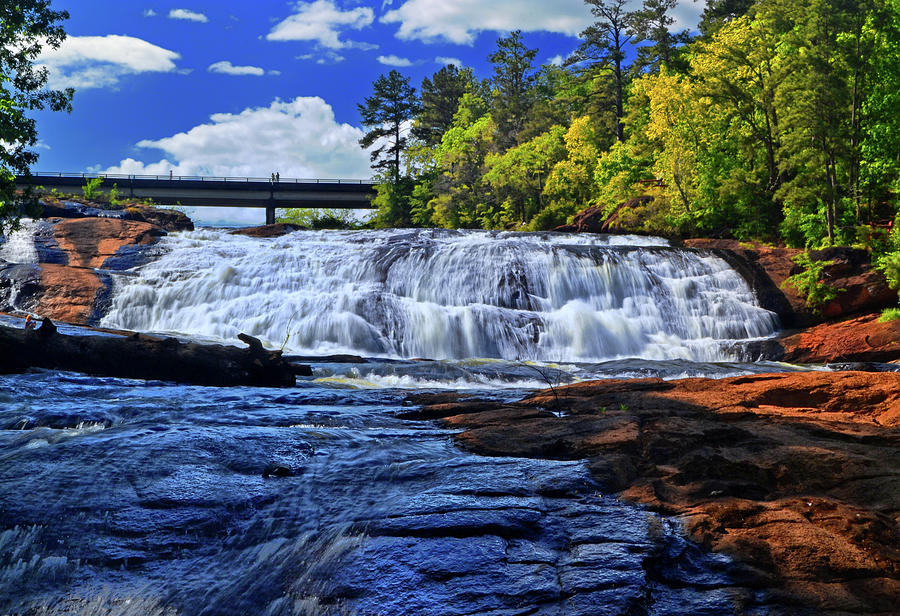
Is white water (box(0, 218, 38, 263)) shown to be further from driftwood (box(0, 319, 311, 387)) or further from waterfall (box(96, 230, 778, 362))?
driftwood (box(0, 319, 311, 387))

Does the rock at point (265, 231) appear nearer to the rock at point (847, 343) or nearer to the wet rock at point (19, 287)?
the wet rock at point (19, 287)

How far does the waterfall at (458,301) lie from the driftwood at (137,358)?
26.5ft

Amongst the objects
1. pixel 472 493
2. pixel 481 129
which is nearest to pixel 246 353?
pixel 472 493

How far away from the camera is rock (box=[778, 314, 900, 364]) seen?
64.7 feet

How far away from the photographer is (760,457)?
19.7 ft

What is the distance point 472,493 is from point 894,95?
32.5 meters

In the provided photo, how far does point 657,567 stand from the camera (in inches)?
167

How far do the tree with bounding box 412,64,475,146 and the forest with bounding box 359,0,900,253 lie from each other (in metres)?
8.75

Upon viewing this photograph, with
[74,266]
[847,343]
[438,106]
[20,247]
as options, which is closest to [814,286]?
[847,343]

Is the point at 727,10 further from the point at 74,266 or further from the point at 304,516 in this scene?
the point at 304,516

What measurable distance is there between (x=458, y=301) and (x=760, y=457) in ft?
58.5

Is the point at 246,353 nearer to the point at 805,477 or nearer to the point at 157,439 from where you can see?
the point at 157,439

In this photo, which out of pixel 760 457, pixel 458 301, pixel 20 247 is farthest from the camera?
pixel 20 247

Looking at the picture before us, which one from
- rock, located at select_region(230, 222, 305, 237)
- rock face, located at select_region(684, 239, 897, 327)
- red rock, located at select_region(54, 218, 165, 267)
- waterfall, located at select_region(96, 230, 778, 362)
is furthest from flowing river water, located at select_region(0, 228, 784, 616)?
rock, located at select_region(230, 222, 305, 237)
